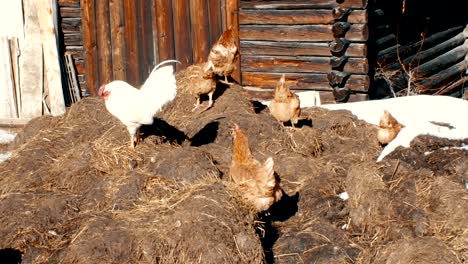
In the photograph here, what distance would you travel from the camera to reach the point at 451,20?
15750 millimetres

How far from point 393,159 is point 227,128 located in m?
2.02

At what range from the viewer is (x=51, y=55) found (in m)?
14.2

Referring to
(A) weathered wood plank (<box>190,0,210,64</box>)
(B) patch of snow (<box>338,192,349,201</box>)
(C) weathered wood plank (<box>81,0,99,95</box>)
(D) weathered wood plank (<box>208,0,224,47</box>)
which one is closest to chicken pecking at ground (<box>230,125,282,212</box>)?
(B) patch of snow (<box>338,192,349,201</box>)

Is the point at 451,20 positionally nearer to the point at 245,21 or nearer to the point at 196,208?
the point at 245,21

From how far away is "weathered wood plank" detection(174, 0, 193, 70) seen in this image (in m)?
13.2

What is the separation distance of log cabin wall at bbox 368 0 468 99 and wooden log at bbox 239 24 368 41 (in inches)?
18.8

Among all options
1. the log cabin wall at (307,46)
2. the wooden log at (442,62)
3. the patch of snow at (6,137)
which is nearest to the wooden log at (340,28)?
the log cabin wall at (307,46)

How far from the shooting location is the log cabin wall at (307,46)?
12008mm

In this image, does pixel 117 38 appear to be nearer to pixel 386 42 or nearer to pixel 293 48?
pixel 293 48

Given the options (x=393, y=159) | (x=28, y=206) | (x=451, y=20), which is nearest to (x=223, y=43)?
(x=393, y=159)

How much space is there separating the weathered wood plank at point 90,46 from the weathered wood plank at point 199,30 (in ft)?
6.02

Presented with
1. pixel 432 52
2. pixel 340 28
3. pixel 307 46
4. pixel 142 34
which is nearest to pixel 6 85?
pixel 142 34

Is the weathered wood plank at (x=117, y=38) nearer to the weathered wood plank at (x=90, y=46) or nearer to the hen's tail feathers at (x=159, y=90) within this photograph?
the weathered wood plank at (x=90, y=46)

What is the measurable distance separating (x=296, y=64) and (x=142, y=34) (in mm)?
2550
